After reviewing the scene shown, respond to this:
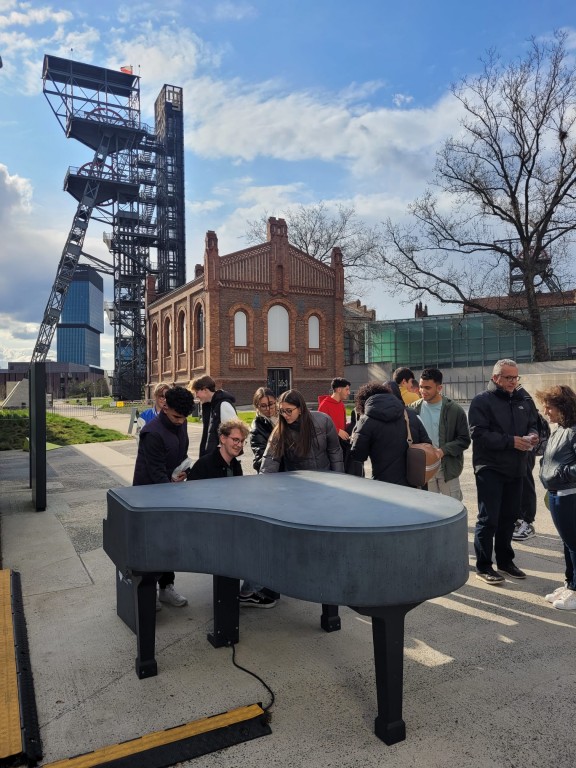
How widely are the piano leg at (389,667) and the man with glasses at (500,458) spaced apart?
2.41 meters

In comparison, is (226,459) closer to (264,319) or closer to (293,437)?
(293,437)

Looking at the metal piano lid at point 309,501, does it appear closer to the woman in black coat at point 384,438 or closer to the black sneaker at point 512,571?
the woman in black coat at point 384,438

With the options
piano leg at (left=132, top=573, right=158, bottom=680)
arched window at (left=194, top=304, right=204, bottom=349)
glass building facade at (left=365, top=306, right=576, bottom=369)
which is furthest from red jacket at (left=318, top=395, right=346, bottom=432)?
glass building facade at (left=365, top=306, right=576, bottom=369)

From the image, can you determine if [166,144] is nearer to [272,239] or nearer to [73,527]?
[272,239]

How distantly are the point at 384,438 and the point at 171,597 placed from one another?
7.20 ft

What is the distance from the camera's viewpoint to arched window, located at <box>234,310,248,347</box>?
33.8m

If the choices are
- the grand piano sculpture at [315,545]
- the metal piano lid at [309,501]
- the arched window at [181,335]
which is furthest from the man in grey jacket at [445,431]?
the arched window at [181,335]

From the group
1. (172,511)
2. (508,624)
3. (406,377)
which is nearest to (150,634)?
(172,511)

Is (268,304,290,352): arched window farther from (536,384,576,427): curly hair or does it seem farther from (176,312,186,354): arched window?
(536,384,576,427): curly hair

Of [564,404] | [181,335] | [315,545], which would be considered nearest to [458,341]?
[181,335]

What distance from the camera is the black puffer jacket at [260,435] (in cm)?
498

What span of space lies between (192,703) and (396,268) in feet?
97.5

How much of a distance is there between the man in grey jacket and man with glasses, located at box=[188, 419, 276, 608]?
2149 millimetres

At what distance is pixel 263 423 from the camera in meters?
5.09
